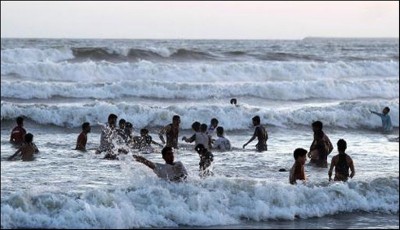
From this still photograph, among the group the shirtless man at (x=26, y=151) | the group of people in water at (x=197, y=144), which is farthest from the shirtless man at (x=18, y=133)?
the shirtless man at (x=26, y=151)

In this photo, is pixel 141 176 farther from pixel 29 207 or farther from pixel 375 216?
pixel 375 216

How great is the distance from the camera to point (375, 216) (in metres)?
11.2

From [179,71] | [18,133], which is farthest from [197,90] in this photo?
[18,133]

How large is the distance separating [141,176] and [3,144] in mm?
7796

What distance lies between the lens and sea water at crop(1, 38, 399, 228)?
10625 millimetres

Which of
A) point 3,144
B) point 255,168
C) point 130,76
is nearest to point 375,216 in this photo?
point 255,168

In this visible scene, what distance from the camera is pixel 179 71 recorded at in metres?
39.8

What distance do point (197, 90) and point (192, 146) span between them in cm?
1450

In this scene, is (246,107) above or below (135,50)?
below

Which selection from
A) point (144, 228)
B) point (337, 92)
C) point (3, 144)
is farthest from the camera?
point (337, 92)

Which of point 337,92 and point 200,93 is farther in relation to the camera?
point 337,92

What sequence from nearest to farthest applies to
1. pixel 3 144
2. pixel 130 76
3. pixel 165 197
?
pixel 165 197 → pixel 3 144 → pixel 130 76

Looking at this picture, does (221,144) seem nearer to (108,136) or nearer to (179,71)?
(108,136)

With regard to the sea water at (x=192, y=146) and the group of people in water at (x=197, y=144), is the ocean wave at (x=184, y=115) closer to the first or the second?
the sea water at (x=192, y=146)
